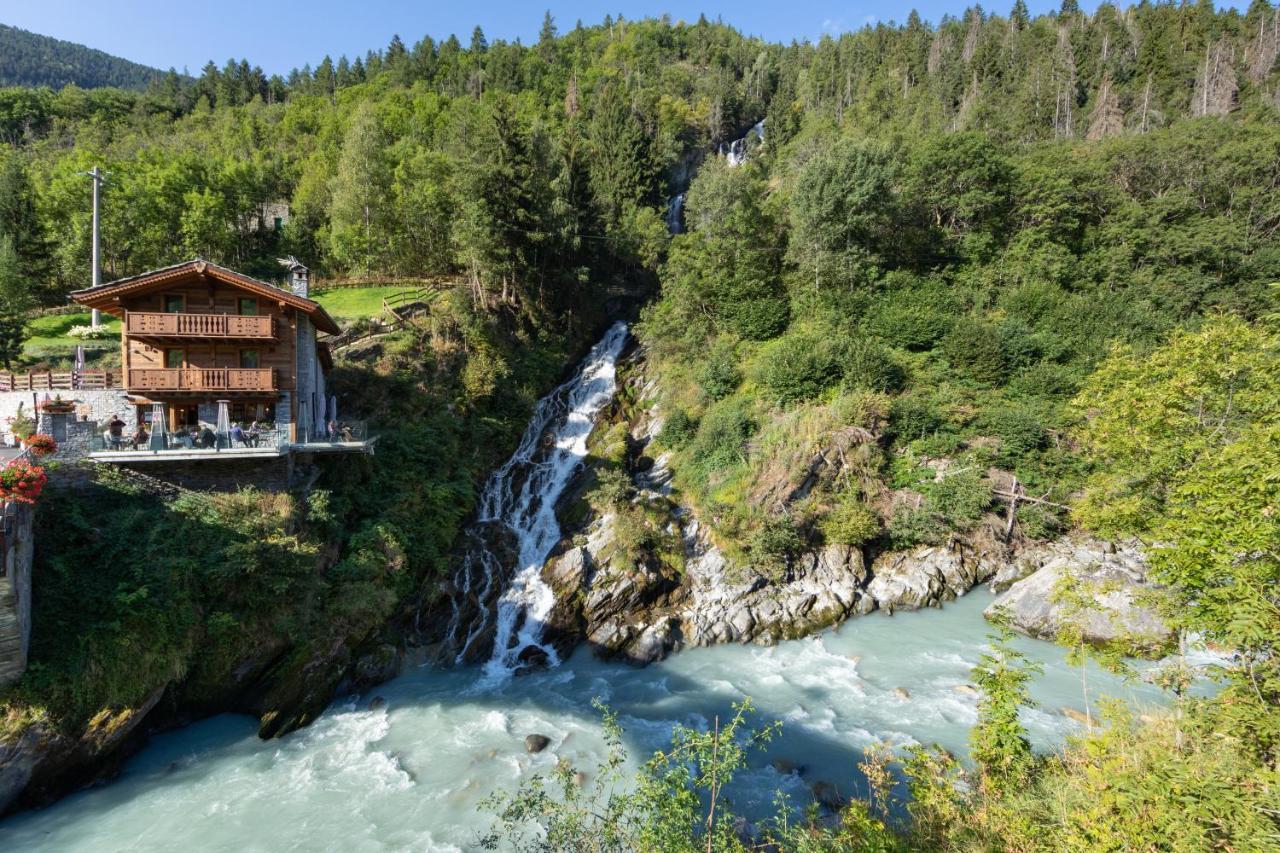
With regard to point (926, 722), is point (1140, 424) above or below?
above

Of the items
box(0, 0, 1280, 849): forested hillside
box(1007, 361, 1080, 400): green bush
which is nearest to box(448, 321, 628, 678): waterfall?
box(0, 0, 1280, 849): forested hillside

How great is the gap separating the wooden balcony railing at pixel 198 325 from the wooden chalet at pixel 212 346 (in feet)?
0.09

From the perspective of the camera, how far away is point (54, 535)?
15375 mm

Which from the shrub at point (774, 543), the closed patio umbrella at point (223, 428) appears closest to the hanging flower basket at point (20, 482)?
the closed patio umbrella at point (223, 428)

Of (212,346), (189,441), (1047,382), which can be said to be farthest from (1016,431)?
(212,346)

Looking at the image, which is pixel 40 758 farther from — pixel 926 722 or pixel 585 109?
pixel 585 109

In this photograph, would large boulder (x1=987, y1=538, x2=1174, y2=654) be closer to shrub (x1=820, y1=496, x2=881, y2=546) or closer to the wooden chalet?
shrub (x1=820, y1=496, x2=881, y2=546)

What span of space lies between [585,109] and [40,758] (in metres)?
81.9

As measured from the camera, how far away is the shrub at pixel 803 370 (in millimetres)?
28125

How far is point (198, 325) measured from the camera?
20156 mm

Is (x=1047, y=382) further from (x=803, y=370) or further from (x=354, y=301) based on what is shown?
(x=354, y=301)

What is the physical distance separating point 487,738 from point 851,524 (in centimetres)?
1615

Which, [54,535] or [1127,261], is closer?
[54,535]

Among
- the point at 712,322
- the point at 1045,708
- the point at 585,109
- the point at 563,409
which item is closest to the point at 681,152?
the point at 585,109
